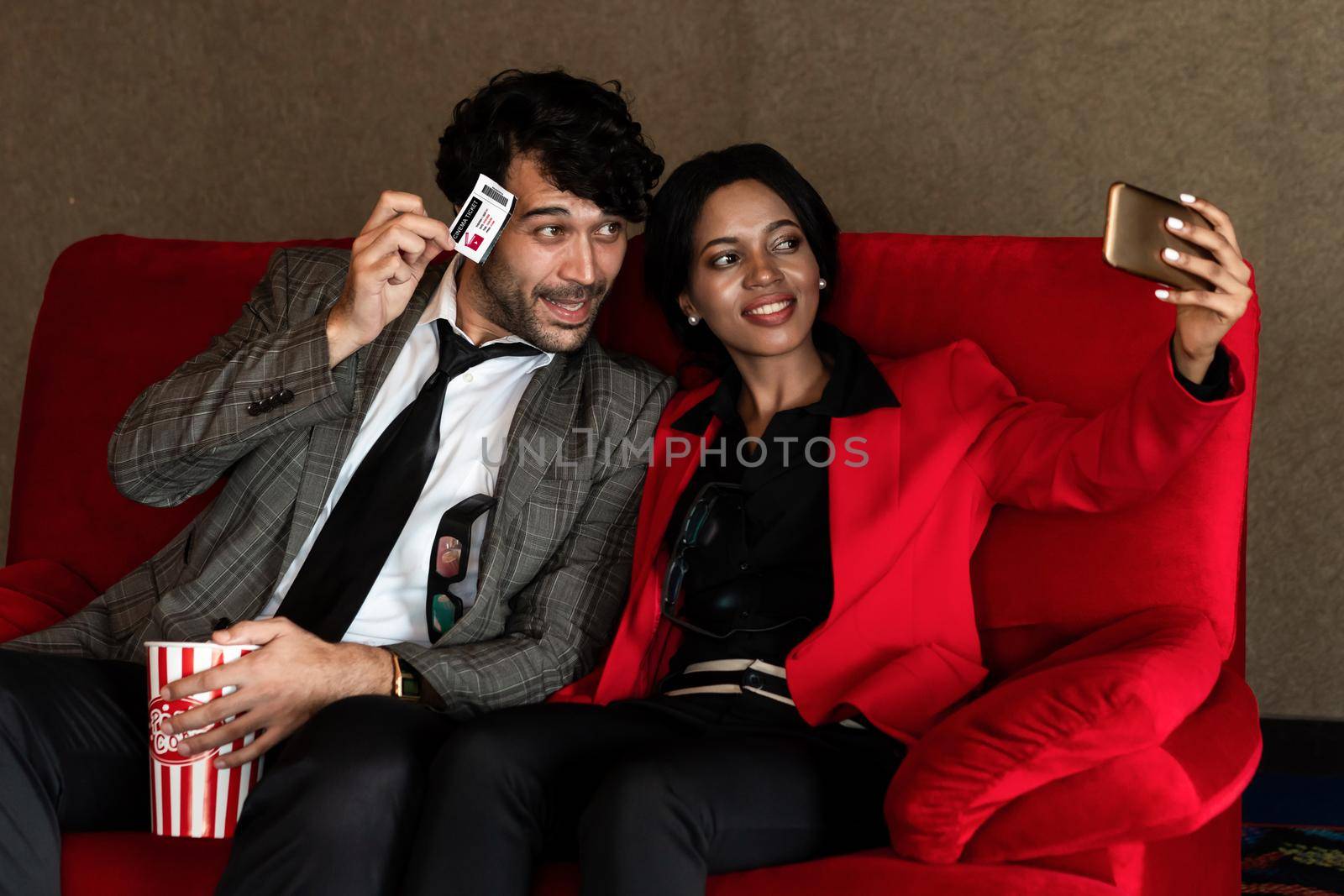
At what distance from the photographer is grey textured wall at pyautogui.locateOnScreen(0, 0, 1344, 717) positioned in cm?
232

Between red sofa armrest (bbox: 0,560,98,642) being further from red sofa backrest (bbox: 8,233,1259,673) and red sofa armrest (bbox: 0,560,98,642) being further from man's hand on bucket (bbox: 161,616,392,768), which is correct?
man's hand on bucket (bbox: 161,616,392,768)

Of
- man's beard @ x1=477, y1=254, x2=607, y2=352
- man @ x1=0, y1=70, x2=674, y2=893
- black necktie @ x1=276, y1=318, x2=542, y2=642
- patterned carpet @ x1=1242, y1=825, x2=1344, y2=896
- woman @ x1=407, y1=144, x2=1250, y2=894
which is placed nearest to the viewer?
woman @ x1=407, y1=144, x2=1250, y2=894

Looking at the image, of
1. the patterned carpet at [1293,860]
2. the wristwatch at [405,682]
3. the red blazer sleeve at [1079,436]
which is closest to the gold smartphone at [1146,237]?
the red blazer sleeve at [1079,436]

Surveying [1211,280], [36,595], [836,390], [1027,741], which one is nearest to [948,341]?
[836,390]

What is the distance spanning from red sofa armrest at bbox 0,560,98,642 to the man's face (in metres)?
0.83

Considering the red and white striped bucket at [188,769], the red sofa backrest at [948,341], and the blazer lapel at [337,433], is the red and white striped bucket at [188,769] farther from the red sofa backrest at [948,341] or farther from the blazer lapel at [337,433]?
the red sofa backrest at [948,341]

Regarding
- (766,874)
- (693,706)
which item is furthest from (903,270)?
(766,874)

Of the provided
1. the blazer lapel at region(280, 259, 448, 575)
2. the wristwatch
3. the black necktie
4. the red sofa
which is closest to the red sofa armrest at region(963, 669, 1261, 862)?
the red sofa

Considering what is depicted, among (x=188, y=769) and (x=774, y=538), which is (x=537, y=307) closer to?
(x=774, y=538)

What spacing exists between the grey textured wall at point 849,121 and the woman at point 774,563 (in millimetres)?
735

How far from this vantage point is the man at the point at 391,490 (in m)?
1.42

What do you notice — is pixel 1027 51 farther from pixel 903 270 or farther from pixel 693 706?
pixel 693 706

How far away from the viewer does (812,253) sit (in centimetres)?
182

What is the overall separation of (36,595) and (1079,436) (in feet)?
5.08
